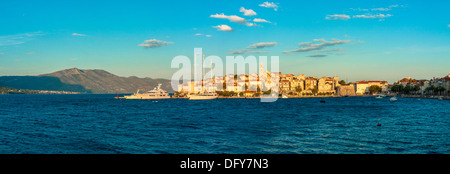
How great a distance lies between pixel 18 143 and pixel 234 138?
14182 millimetres

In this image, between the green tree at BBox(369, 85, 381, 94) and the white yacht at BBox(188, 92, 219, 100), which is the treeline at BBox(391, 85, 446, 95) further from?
the white yacht at BBox(188, 92, 219, 100)

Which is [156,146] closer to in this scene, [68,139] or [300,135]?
[68,139]

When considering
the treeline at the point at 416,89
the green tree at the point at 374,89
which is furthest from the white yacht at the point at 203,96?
the green tree at the point at 374,89

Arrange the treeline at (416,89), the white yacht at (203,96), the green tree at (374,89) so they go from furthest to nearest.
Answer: the green tree at (374,89), the white yacht at (203,96), the treeline at (416,89)

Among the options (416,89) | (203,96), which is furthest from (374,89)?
(203,96)

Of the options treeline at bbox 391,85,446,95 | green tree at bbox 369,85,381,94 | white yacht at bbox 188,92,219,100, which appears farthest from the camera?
green tree at bbox 369,85,381,94

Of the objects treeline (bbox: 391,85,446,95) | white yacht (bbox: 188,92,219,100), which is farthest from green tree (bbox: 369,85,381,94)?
white yacht (bbox: 188,92,219,100)

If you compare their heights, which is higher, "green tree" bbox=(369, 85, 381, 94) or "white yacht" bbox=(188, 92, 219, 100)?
"green tree" bbox=(369, 85, 381, 94)

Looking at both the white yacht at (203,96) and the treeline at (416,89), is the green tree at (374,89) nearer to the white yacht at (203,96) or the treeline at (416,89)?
the treeline at (416,89)

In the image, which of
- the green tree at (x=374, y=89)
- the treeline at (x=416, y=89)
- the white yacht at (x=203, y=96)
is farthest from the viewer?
the green tree at (x=374, y=89)

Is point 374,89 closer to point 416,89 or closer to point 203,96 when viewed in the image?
point 416,89

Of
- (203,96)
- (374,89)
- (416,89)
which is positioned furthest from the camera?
(374,89)

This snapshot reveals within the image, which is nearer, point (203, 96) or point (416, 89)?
point (203, 96)

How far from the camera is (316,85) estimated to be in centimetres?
17212
